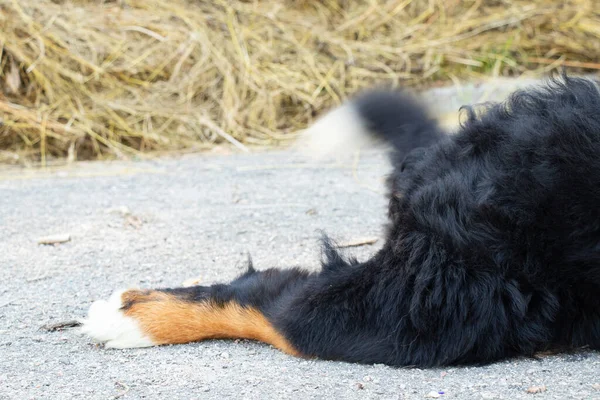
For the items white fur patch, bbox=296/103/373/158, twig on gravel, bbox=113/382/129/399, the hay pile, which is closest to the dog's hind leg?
twig on gravel, bbox=113/382/129/399

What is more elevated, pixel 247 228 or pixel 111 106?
pixel 111 106

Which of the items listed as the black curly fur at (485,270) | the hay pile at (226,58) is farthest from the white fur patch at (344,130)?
the hay pile at (226,58)

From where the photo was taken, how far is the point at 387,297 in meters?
2.39

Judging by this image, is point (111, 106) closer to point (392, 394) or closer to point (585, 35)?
point (585, 35)

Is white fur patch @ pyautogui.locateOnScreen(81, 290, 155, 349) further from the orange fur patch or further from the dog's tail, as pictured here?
the dog's tail

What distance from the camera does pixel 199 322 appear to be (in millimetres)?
2605

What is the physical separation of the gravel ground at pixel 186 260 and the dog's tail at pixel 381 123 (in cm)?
49

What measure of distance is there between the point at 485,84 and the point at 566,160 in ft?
16.1

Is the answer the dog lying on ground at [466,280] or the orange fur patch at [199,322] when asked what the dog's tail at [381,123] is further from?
the orange fur patch at [199,322]

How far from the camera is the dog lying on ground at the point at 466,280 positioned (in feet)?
7.61

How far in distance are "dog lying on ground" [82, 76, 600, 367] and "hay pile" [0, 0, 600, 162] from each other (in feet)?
13.2

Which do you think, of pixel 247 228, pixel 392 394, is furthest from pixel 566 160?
pixel 247 228

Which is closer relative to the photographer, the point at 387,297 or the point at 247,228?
the point at 387,297

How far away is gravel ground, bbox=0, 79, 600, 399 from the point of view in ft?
7.38
